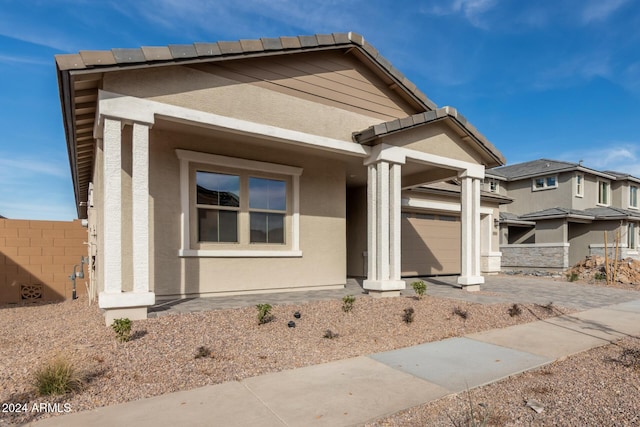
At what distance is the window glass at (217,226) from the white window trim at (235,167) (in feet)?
0.90

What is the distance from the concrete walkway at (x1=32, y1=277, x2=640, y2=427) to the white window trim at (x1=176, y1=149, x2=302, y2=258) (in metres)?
4.11

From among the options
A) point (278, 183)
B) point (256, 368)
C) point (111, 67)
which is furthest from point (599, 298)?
point (111, 67)

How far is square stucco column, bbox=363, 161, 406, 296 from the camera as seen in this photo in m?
8.18

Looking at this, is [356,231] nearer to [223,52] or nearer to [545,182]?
[223,52]

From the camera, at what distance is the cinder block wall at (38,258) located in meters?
10.6

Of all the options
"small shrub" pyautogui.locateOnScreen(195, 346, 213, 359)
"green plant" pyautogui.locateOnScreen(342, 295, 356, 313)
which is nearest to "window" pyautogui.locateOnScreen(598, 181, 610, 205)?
"green plant" pyautogui.locateOnScreen(342, 295, 356, 313)

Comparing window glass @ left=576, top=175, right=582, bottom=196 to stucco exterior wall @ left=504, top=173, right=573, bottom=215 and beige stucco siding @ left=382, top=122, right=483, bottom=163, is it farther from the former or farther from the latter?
beige stucco siding @ left=382, top=122, right=483, bottom=163

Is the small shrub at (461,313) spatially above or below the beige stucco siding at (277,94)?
below

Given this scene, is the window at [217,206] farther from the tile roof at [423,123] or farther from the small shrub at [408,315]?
the small shrub at [408,315]

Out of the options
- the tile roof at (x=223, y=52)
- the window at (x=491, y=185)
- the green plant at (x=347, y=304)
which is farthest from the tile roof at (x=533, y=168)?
the green plant at (x=347, y=304)

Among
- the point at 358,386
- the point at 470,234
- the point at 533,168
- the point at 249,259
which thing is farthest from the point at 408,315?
the point at 533,168

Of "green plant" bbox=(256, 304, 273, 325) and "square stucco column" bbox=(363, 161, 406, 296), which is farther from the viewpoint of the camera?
"square stucco column" bbox=(363, 161, 406, 296)

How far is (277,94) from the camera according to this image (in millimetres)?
7633

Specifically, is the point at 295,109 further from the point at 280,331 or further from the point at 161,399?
the point at 161,399
